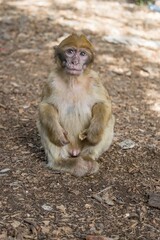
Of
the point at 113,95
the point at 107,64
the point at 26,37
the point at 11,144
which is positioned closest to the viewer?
the point at 11,144

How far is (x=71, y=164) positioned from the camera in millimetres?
5824

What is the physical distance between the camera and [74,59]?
18.1 ft

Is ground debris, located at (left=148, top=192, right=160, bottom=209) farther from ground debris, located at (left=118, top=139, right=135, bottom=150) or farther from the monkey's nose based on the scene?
the monkey's nose

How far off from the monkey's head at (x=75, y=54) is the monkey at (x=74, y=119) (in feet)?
0.13

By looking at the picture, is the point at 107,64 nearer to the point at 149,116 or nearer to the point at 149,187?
the point at 149,116

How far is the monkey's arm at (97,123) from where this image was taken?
5711mm

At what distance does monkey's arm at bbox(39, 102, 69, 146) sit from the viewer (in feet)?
18.8

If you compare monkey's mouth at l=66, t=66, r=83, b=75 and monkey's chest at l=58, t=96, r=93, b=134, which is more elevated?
monkey's mouth at l=66, t=66, r=83, b=75

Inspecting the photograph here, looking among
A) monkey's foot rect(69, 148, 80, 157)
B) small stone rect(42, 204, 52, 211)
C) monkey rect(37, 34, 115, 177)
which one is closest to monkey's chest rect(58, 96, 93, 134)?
monkey rect(37, 34, 115, 177)

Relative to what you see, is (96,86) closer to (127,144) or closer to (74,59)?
(74,59)

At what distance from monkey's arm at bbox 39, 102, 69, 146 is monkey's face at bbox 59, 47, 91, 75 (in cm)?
45

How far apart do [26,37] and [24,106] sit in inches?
118

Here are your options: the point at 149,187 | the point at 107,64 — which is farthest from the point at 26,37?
the point at 149,187

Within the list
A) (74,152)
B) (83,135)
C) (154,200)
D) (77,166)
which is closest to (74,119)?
(83,135)
